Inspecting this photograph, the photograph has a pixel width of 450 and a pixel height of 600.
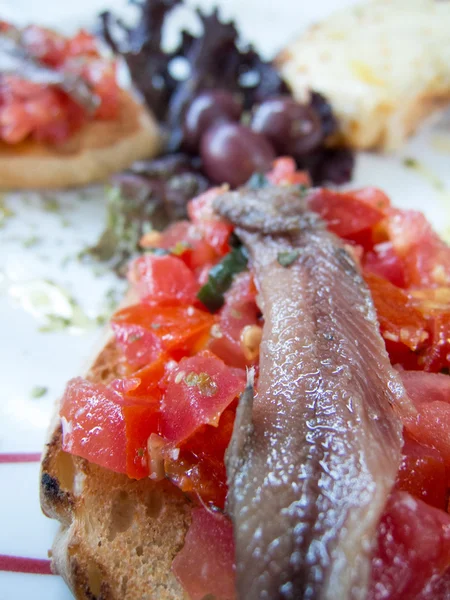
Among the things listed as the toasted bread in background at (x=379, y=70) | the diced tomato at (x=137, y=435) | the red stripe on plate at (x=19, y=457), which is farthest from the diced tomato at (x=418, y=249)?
the toasted bread in background at (x=379, y=70)

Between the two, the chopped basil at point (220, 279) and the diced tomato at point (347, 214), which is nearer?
the chopped basil at point (220, 279)

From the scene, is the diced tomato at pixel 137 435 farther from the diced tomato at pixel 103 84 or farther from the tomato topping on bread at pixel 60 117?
the diced tomato at pixel 103 84

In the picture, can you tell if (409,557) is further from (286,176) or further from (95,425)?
(286,176)

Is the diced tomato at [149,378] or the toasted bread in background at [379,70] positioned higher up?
the toasted bread in background at [379,70]

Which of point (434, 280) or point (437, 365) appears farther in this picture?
point (434, 280)

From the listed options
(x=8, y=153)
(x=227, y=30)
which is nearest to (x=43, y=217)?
(x=8, y=153)

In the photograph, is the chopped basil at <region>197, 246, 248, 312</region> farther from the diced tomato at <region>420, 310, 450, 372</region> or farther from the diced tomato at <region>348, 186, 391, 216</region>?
the diced tomato at <region>420, 310, 450, 372</region>

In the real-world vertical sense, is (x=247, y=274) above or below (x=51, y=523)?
above

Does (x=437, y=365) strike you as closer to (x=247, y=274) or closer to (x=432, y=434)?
(x=432, y=434)
